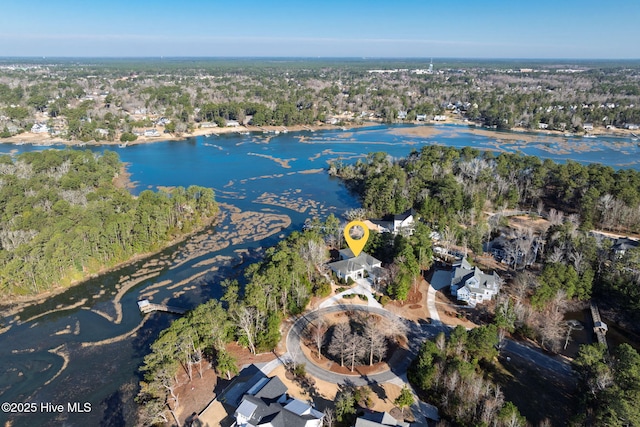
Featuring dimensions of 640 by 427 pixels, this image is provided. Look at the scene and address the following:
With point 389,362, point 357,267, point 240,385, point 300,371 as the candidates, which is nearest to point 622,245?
point 357,267

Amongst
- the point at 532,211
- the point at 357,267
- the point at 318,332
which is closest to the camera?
the point at 318,332

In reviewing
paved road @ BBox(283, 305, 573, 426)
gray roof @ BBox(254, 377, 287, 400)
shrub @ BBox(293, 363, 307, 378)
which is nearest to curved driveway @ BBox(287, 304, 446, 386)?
paved road @ BBox(283, 305, 573, 426)

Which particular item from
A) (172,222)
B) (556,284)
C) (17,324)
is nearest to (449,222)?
(556,284)

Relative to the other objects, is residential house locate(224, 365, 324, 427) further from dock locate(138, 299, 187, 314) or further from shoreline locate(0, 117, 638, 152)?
shoreline locate(0, 117, 638, 152)

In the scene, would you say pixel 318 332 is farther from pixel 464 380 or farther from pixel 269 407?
pixel 464 380

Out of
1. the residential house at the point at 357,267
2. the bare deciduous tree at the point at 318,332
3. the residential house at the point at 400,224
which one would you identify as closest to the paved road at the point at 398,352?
the bare deciduous tree at the point at 318,332

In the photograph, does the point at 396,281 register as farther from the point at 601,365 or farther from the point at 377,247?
the point at 601,365
